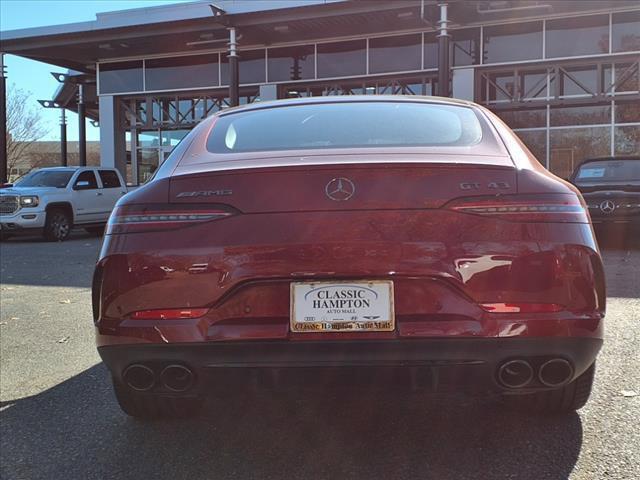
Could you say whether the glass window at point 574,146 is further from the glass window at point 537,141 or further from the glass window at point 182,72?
the glass window at point 182,72

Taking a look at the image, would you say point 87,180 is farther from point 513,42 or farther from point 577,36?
point 577,36

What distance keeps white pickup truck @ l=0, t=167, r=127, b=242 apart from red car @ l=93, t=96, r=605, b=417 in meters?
11.4

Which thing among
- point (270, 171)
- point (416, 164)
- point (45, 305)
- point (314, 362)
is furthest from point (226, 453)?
point (45, 305)

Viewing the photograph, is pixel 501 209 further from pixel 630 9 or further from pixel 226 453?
pixel 630 9

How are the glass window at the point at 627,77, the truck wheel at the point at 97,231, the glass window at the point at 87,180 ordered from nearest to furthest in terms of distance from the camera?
the glass window at the point at 87,180 → the truck wheel at the point at 97,231 → the glass window at the point at 627,77

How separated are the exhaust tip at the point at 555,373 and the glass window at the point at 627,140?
49.0ft

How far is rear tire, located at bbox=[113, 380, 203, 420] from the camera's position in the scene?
9.33ft

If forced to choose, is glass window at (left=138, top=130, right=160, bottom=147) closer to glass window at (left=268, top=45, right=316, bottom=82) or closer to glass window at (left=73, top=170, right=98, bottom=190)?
glass window at (left=268, top=45, right=316, bottom=82)

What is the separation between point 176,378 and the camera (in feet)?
Result: 7.80

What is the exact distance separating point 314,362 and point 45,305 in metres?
4.88

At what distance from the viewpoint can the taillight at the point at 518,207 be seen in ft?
7.45

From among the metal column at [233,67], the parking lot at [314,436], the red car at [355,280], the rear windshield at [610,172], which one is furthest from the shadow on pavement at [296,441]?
the metal column at [233,67]

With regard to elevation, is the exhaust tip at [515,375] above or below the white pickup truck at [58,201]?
below

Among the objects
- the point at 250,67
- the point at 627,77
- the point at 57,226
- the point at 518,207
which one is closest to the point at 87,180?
the point at 57,226
